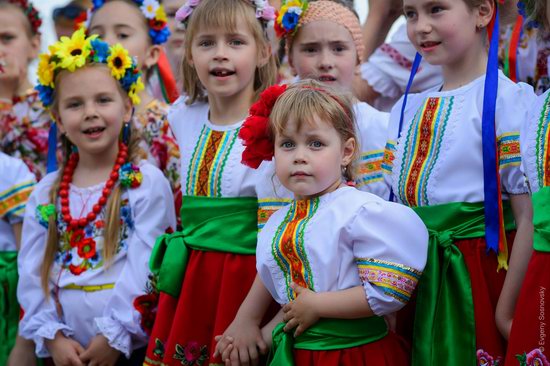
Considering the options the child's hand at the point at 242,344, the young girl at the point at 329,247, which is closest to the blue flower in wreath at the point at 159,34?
the young girl at the point at 329,247

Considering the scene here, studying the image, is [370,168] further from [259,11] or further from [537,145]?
[537,145]

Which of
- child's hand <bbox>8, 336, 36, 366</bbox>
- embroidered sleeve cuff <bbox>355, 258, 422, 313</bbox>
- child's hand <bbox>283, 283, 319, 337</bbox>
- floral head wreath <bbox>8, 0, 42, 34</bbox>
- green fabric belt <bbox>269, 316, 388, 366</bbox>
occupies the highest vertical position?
floral head wreath <bbox>8, 0, 42, 34</bbox>

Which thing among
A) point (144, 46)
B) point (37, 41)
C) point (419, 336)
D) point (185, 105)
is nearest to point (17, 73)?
point (37, 41)

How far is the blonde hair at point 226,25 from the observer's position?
354cm

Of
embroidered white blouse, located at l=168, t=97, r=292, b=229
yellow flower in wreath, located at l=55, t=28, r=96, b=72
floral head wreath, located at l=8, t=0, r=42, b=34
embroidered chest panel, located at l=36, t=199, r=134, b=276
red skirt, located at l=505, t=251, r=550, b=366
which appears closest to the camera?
red skirt, located at l=505, t=251, r=550, b=366

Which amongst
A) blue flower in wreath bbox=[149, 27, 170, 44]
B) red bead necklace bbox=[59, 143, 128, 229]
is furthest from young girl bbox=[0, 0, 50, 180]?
red bead necklace bbox=[59, 143, 128, 229]

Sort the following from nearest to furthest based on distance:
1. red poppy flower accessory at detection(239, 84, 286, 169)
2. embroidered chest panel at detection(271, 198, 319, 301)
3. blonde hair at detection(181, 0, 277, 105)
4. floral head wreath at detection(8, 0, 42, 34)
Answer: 1. embroidered chest panel at detection(271, 198, 319, 301)
2. red poppy flower accessory at detection(239, 84, 286, 169)
3. blonde hair at detection(181, 0, 277, 105)
4. floral head wreath at detection(8, 0, 42, 34)

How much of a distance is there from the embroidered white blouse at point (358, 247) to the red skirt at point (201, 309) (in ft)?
1.62

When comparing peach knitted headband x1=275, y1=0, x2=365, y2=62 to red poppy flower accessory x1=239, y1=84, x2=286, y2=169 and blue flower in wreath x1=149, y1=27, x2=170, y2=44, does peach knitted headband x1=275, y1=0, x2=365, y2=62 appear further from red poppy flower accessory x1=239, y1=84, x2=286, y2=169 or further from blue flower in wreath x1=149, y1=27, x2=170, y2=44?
blue flower in wreath x1=149, y1=27, x2=170, y2=44

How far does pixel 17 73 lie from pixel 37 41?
361mm

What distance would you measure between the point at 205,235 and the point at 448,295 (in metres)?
1.07

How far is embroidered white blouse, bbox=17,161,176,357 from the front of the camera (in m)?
3.65

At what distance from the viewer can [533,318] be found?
8.14 feet

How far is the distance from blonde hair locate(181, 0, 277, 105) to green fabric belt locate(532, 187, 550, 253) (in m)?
1.50
